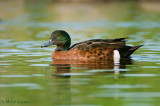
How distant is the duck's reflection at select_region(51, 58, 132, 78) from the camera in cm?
1023

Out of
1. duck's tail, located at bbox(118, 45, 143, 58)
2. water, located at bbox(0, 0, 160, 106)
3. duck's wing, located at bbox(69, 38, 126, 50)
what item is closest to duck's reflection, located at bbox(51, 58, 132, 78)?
water, located at bbox(0, 0, 160, 106)

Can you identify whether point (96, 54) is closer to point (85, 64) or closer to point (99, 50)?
point (99, 50)

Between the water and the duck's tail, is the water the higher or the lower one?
the lower one

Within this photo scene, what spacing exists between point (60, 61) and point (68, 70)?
1664mm

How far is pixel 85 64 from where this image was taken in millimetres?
10945

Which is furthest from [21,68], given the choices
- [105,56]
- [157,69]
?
[157,69]

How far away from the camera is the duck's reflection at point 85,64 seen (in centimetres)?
1023

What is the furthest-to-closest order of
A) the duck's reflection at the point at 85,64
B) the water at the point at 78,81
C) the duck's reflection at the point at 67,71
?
the duck's reflection at the point at 85,64 → the duck's reflection at the point at 67,71 → the water at the point at 78,81

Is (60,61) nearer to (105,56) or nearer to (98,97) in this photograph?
(105,56)

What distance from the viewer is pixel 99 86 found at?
798 cm

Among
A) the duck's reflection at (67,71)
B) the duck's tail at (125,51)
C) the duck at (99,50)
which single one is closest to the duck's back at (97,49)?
the duck at (99,50)

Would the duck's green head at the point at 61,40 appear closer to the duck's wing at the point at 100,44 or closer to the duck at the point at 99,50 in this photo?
the duck at the point at 99,50

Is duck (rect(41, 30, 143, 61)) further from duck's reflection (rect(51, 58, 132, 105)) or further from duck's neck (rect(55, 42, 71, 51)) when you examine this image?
duck's neck (rect(55, 42, 71, 51))

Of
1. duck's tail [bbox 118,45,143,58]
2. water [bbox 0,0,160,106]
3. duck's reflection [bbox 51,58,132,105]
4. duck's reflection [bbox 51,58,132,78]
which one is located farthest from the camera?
duck's tail [bbox 118,45,143,58]
